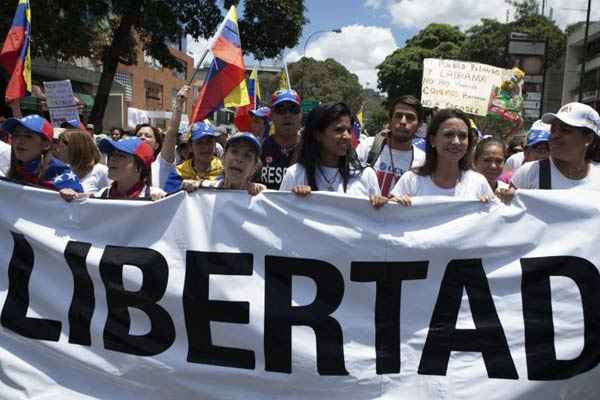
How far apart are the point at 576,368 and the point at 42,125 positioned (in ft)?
10.8

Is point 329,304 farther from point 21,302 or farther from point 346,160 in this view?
point 21,302

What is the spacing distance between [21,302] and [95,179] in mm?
1528

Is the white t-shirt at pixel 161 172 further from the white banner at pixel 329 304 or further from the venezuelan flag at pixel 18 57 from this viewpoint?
the venezuelan flag at pixel 18 57

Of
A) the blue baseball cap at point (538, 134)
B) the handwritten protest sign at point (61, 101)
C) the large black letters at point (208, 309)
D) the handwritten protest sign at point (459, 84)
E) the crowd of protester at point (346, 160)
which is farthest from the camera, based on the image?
the handwritten protest sign at point (61, 101)

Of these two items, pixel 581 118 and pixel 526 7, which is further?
pixel 526 7

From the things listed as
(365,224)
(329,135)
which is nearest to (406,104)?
(329,135)

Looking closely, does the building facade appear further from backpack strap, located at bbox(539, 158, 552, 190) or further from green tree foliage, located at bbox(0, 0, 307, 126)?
backpack strap, located at bbox(539, 158, 552, 190)

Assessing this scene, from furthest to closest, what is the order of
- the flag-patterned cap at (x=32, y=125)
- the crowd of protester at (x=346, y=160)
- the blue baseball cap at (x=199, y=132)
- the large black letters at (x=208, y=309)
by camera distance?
the blue baseball cap at (x=199, y=132) < the flag-patterned cap at (x=32, y=125) < the crowd of protester at (x=346, y=160) < the large black letters at (x=208, y=309)

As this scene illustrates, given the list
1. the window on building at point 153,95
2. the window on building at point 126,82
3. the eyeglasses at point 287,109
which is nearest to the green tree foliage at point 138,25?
the eyeglasses at point 287,109

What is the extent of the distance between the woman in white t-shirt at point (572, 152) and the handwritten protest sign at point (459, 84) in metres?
3.16

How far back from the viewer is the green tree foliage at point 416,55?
52594 mm

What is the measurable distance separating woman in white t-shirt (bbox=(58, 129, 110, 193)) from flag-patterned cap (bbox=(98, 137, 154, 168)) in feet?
4.06

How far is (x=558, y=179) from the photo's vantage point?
3252mm

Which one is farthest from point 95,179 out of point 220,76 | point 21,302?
point 21,302
